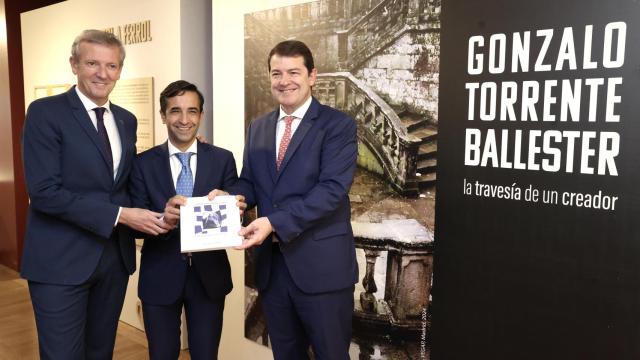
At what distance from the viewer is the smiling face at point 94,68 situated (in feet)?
7.39

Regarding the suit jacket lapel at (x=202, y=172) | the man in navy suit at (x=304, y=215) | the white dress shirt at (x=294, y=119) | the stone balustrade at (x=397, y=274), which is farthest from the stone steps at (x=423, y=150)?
the suit jacket lapel at (x=202, y=172)

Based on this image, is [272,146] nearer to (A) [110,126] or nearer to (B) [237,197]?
(B) [237,197]

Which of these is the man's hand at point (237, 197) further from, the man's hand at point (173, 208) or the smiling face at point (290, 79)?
the smiling face at point (290, 79)

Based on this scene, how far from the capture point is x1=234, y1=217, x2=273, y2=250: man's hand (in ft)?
6.89

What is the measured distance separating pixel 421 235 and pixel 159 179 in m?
1.39

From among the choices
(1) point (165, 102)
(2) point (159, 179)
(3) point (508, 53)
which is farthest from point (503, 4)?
(2) point (159, 179)

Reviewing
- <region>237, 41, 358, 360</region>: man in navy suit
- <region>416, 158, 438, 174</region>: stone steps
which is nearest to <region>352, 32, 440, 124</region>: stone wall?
<region>416, 158, 438, 174</region>: stone steps

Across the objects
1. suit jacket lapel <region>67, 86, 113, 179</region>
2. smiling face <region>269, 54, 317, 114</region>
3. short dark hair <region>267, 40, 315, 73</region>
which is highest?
short dark hair <region>267, 40, 315, 73</region>

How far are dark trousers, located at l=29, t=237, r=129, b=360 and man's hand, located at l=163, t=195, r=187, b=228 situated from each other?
0.37 meters

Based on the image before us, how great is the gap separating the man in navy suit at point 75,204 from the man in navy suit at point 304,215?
0.50 meters

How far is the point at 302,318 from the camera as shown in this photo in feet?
7.30

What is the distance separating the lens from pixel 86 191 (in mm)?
2246

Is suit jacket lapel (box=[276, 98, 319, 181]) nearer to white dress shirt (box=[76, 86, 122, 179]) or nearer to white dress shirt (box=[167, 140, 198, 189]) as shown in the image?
white dress shirt (box=[167, 140, 198, 189])

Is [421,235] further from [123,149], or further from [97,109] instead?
[97,109]
